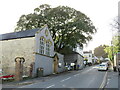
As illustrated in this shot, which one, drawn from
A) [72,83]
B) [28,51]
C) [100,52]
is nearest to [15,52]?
[28,51]

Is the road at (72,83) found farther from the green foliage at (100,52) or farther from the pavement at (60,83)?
the green foliage at (100,52)

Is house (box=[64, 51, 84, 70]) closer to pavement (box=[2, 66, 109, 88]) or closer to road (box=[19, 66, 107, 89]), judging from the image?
road (box=[19, 66, 107, 89])

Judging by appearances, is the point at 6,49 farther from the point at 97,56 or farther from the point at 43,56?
the point at 97,56

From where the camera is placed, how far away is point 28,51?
2441 centimetres

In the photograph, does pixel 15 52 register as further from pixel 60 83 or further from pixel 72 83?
pixel 72 83

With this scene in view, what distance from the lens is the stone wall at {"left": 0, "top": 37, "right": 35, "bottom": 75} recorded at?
2403cm

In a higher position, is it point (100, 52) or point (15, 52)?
point (100, 52)

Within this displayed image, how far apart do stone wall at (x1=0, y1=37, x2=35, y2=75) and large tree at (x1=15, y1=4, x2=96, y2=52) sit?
1204 centimetres

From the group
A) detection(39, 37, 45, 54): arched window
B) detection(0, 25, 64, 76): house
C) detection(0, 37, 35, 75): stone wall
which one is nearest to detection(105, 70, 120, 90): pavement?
detection(0, 25, 64, 76): house

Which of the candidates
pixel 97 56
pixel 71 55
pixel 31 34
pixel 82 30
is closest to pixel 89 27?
pixel 82 30

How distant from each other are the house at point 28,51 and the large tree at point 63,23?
8.32 m

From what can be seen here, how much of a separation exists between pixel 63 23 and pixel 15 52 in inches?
621

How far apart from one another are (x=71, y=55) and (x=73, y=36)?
40.2ft

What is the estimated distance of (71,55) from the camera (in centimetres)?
4766
